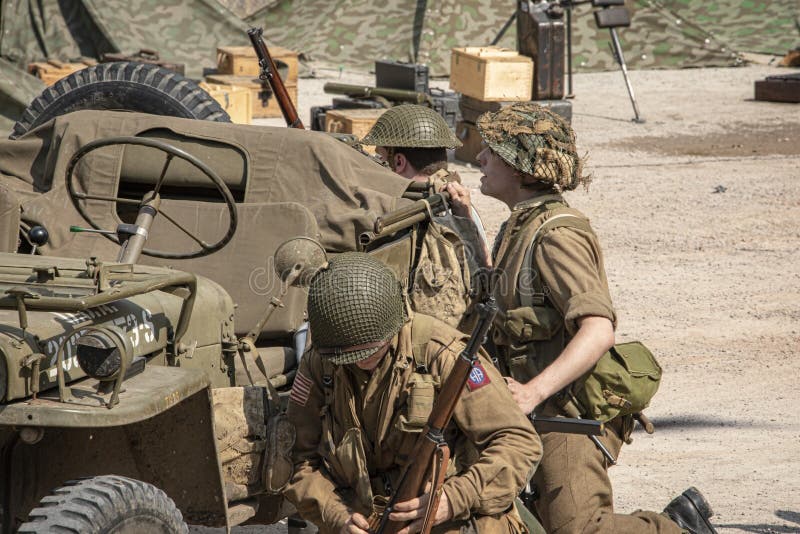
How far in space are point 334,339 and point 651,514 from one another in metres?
1.46

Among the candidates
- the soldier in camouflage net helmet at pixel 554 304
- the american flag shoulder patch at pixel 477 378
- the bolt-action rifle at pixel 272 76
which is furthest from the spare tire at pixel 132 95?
the american flag shoulder patch at pixel 477 378

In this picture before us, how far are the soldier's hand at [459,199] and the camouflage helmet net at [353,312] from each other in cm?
179

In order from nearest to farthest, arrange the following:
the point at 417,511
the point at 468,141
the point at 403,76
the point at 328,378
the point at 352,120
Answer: the point at 417,511
the point at 328,378
the point at 352,120
the point at 403,76
the point at 468,141

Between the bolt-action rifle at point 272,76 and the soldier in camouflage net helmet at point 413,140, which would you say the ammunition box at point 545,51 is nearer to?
the bolt-action rifle at point 272,76

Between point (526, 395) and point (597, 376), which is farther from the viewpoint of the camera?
point (597, 376)

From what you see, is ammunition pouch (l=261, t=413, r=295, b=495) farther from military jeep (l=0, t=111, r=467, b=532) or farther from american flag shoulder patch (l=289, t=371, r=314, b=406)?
american flag shoulder patch (l=289, t=371, r=314, b=406)

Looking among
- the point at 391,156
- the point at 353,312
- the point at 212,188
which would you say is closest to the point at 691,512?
the point at 353,312

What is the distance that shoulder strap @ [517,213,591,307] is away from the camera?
3.90 meters

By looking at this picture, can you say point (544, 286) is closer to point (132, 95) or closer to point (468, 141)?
point (132, 95)

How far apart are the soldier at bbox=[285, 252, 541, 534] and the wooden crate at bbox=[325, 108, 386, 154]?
7.93 meters

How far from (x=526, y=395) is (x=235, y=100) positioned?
33.8ft

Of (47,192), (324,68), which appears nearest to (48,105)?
(47,192)

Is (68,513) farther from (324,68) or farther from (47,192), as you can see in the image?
Answer: (324,68)

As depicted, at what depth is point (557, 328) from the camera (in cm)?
392
